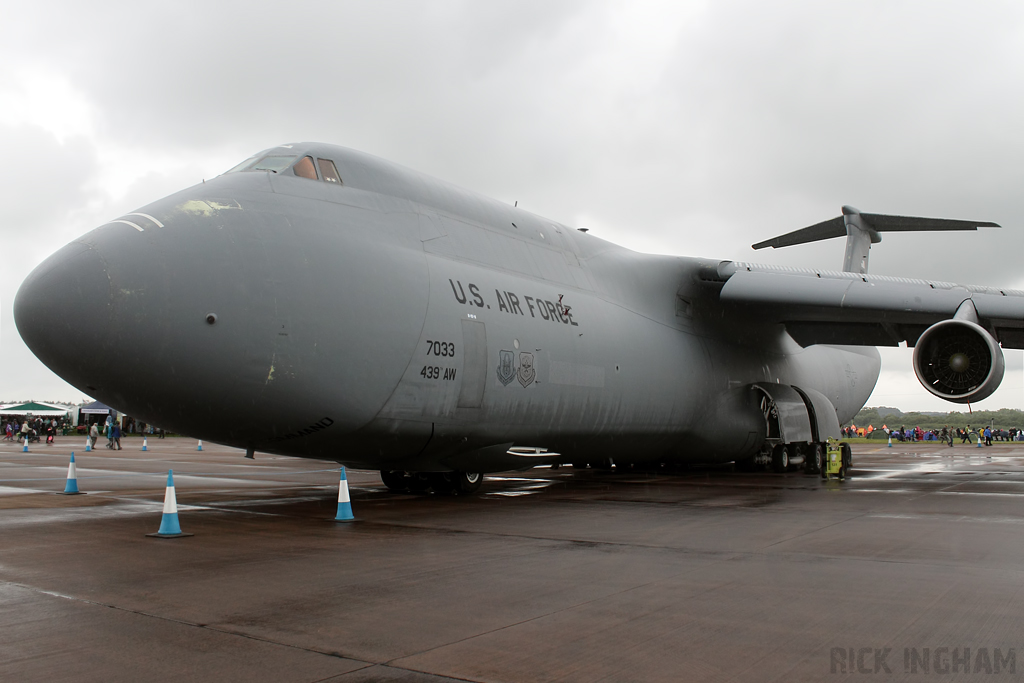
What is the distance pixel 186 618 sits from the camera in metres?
4.48

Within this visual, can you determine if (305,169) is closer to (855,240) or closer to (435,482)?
(435,482)

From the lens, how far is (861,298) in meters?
14.6

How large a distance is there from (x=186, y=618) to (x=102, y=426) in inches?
2259

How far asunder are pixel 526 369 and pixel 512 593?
18.7 feet

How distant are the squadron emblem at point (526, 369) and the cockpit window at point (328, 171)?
3.29 metres

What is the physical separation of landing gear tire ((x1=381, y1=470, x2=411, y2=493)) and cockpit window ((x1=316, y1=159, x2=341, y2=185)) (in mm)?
4839

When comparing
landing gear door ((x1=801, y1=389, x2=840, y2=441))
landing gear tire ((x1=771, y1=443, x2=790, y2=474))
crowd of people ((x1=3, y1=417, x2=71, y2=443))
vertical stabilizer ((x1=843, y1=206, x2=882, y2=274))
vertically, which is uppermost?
vertical stabilizer ((x1=843, y1=206, x2=882, y2=274))

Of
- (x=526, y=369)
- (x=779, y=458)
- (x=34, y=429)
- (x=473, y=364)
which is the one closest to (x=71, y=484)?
(x=473, y=364)

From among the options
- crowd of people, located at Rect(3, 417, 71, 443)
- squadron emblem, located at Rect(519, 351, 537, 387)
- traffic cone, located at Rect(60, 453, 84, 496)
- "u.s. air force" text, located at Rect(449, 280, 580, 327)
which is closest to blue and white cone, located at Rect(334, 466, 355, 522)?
"u.s. air force" text, located at Rect(449, 280, 580, 327)

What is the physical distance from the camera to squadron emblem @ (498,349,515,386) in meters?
10.3

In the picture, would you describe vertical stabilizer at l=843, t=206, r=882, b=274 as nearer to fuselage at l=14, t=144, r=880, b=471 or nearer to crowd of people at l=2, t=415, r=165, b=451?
fuselage at l=14, t=144, r=880, b=471

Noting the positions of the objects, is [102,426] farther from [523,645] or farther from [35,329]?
[523,645]

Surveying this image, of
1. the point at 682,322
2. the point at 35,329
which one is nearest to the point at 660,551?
the point at 35,329

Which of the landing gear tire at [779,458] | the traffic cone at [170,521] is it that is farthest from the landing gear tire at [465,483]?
the landing gear tire at [779,458]
